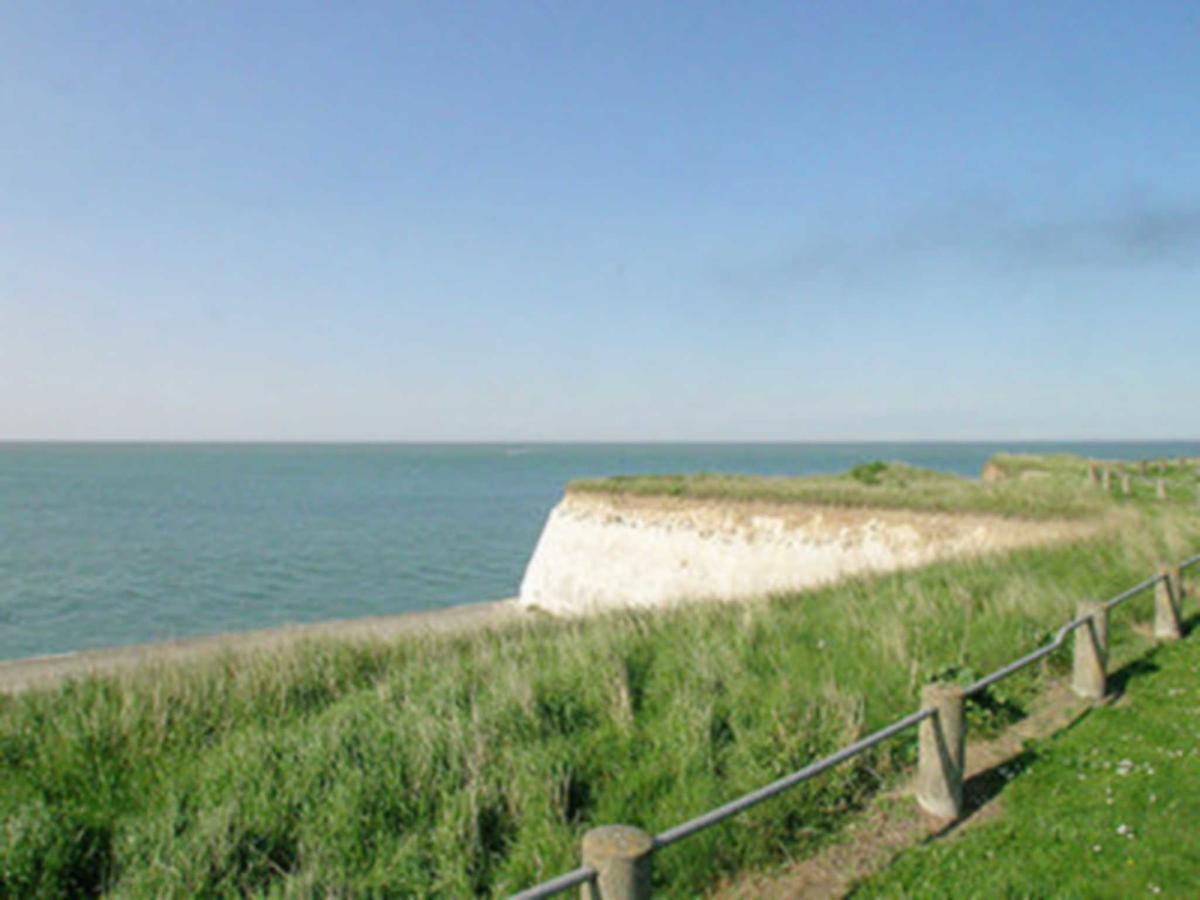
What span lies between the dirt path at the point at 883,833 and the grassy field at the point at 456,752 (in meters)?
0.18

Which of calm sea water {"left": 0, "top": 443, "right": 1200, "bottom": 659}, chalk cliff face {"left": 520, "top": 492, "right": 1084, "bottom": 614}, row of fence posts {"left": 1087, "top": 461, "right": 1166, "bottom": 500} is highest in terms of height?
row of fence posts {"left": 1087, "top": 461, "right": 1166, "bottom": 500}

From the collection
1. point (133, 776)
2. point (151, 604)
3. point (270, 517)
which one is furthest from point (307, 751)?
point (270, 517)

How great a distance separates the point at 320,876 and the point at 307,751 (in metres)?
1.75

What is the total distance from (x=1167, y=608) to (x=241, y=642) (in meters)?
16.4

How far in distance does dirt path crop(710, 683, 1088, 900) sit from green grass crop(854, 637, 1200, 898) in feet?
0.41

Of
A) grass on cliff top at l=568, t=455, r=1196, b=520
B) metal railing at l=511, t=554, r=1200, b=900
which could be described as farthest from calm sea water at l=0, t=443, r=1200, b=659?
metal railing at l=511, t=554, r=1200, b=900

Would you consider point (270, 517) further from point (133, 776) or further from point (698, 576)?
point (133, 776)

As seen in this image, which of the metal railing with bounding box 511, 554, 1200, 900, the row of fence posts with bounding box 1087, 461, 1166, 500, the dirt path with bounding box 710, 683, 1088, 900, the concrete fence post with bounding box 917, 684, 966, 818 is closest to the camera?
the metal railing with bounding box 511, 554, 1200, 900

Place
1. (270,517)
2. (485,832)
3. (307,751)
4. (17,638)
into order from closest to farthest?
(485,832) → (307,751) → (17,638) → (270,517)

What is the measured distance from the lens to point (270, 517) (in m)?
67.8

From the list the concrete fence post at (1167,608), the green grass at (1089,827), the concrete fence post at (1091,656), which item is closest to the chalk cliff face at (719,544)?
the concrete fence post at (1167,608)

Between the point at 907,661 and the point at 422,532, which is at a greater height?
the point at 907,661

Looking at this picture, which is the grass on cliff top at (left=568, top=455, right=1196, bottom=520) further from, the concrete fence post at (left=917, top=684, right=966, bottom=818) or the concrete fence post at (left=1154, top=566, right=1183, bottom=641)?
the concrete fence post at (left=917, top=684, right=966, bottom=818)

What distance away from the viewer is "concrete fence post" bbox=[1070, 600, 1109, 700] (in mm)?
8305
